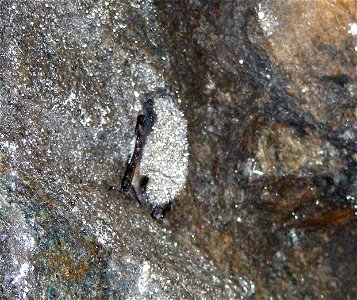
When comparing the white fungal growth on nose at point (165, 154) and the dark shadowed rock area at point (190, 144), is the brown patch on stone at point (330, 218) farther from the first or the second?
the white fungal growth on nose at point (165, 154)

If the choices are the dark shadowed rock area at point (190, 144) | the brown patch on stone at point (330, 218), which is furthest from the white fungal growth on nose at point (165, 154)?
the brown patch on stone at point (330, 218)

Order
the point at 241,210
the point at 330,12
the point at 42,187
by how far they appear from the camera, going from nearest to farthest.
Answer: the point at 42,187 → the point at 330,12 → the point at 241,210

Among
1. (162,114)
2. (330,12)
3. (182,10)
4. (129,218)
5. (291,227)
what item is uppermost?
(330,12)

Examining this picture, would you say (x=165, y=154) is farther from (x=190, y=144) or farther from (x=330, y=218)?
(x=330, y=218)

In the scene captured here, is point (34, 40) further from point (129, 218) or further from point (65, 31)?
point (129, 218)

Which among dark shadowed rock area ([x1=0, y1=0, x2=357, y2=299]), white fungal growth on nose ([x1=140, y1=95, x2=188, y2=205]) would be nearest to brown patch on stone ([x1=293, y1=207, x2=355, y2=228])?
dark shadowed rock area ([x1=0, y1=0, x2=357, y2=299])

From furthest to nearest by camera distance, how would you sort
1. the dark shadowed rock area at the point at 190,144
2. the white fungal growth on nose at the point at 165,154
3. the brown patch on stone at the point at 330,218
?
1. the brown patch on stone at the point at 330,218
2. the white fungal growth on nose at the point at 165,154
3. the dark shadowed rock area at the point at 190,144

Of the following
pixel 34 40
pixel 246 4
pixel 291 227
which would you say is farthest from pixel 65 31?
pixel 291 227
